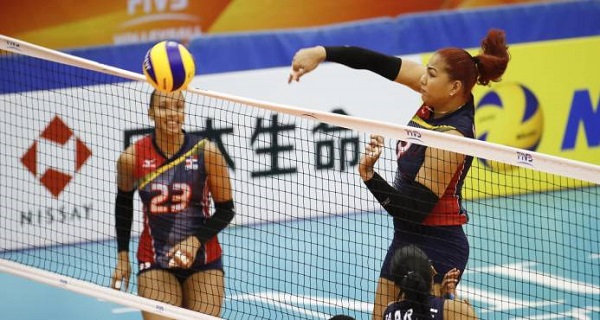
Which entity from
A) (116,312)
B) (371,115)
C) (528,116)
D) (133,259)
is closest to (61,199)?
(133,259)

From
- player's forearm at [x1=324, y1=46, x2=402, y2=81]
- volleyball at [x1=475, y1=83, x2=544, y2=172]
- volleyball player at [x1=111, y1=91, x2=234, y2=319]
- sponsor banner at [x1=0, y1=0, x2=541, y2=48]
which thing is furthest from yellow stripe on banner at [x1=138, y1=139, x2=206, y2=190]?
volleyball at [x1=475, y1=83, x2=544, y2=172]

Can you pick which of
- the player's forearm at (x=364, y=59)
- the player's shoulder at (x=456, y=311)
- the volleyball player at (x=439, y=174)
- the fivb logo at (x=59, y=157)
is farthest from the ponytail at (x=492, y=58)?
the fivb logo at (x=59, y=157)

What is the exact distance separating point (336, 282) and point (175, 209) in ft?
6.70

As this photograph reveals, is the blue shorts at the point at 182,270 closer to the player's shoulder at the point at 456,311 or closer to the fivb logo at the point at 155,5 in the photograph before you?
the player's shoulder at the point at 456,311

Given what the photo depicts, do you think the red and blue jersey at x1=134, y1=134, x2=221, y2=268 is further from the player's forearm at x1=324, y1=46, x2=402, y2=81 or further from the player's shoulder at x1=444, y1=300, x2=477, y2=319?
the player's shoulder at x1=444, y1=300, x2=477, y2=319

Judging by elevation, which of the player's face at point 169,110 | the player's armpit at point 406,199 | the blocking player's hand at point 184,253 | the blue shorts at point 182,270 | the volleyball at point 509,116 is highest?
the volleyball at point 509,116

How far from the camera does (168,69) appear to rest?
298 inches

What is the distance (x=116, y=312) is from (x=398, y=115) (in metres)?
4.92

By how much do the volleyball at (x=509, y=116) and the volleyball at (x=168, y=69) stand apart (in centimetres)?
761

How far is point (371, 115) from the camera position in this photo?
558 inches

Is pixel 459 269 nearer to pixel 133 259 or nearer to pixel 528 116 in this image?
pixel 133 259

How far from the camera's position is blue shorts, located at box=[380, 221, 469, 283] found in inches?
297

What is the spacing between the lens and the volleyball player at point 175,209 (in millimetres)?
8258

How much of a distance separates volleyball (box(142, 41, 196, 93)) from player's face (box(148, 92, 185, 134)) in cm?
56
